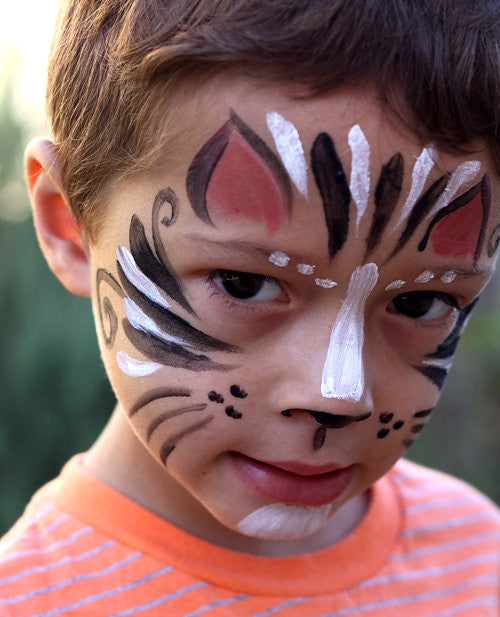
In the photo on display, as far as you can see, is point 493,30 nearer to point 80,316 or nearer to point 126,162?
point 126,162

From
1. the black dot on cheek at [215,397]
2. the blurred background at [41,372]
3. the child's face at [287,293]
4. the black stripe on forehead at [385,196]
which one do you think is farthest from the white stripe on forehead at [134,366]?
the blurred background at [41,372]

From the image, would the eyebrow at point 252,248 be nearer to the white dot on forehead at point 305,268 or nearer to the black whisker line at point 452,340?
the white dot on forehead at point 305,268

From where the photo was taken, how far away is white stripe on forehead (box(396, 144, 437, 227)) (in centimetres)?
123

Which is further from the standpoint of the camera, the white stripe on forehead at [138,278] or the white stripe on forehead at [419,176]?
the white stripe on forehead at [138,278]

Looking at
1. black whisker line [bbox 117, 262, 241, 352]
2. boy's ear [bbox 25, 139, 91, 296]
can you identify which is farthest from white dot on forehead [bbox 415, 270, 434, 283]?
boy's ear [bbox 25, 139, 91, 296]

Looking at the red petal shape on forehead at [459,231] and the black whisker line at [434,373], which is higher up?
the red petal shape on forehead at [459,231]

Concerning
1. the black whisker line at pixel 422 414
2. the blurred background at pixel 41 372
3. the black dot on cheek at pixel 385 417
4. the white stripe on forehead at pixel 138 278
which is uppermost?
the white stripe on forehead at pixel 138 278

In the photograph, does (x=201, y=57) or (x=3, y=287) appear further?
(x=3, y=287)

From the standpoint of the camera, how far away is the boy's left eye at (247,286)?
51.5 inches

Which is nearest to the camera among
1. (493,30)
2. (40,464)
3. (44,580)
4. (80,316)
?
(493,30)

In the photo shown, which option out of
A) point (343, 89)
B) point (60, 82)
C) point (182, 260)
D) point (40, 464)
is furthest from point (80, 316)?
point (343, 89)

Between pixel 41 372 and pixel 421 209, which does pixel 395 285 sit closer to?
pixel 421 209

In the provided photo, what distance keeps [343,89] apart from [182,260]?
384 mm

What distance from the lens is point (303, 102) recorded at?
118cm
